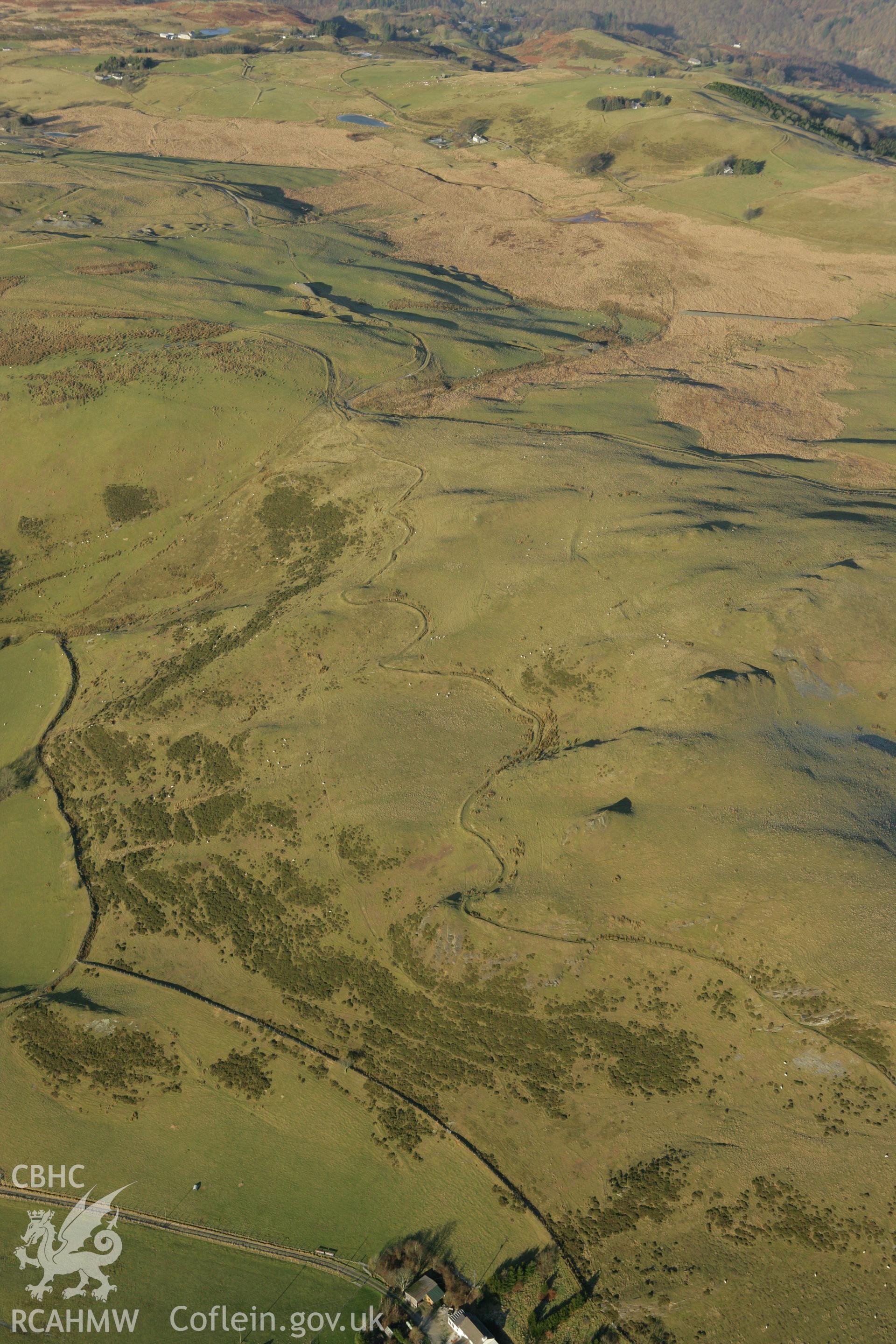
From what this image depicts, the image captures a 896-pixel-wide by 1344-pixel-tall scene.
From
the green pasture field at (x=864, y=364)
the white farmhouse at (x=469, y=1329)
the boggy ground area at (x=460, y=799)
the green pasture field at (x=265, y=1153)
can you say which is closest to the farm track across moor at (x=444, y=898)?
the boggy ground area at (x=460, y=799)

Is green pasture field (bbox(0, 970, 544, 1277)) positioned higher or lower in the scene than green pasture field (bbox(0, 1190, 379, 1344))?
higher

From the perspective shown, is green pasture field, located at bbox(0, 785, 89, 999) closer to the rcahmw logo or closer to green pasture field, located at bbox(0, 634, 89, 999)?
green pasture field, located at bbox(0, 634, 89, 999)

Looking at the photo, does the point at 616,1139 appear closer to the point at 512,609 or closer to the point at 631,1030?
the point at 631,1030

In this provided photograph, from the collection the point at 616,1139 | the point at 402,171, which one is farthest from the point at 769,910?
the point at 402,171

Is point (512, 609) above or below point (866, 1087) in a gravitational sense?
above

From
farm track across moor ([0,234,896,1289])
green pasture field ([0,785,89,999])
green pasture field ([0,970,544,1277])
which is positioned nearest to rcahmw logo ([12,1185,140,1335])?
farm track across moor ([0,234,896,1289])

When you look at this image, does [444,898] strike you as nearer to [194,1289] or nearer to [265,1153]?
[265,1153]
